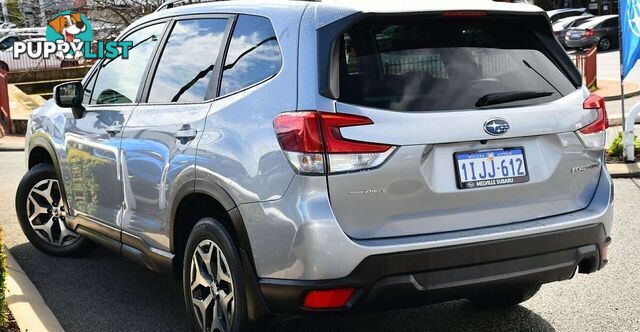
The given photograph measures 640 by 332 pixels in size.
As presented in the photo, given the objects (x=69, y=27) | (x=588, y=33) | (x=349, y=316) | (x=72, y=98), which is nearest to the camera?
(x=349, y=316)

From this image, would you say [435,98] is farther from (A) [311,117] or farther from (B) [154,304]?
(B) [154,304]

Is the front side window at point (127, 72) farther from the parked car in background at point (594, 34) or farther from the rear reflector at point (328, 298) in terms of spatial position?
the parked car in background at point (594, 34)

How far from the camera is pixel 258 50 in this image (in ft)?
12.7

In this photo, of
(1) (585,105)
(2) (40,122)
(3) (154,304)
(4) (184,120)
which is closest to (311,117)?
(4) (184,120)

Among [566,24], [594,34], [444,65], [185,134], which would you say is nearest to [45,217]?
[185,134]

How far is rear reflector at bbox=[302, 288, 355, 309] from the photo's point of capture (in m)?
3.38

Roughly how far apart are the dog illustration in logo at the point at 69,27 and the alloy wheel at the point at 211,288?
21.7 m

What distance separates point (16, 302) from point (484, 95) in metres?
3.01

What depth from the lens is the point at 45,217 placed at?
6.35 metres

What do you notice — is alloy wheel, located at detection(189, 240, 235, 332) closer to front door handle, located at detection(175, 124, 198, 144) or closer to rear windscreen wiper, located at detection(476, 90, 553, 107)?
front door handle, located at detection(175, 124, 198, 144)

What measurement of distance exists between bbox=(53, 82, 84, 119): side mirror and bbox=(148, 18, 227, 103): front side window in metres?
0.99

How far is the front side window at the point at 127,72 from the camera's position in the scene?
4.82 metres

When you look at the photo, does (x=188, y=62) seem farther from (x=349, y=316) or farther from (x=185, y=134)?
(x=349, y=316)

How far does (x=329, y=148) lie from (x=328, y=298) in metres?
0.62
